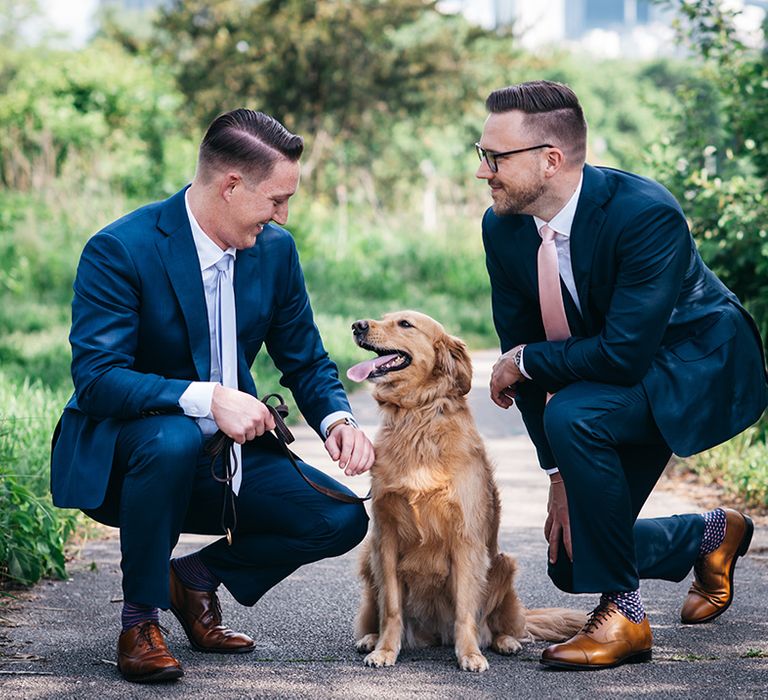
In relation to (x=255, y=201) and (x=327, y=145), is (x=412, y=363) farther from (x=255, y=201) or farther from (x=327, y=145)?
(x=327, y=145)

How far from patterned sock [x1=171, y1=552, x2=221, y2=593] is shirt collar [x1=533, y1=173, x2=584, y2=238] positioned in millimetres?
1734

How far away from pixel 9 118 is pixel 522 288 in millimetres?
18764

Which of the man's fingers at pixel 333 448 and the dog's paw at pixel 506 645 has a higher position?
the man's fingers at pixel 333 448

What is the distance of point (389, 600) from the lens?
4.30 meters

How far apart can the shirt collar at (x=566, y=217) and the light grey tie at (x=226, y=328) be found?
3.83ft

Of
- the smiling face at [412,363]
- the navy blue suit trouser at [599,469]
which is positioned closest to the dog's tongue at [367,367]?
the smiling face at [412,363]

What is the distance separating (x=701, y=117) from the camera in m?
9.97

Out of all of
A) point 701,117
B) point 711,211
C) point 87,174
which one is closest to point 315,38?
point 87,174

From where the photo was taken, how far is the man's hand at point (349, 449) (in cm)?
423

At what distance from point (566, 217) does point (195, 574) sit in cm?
182

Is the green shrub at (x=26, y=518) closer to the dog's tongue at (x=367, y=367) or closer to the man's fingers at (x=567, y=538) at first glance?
the dog's tongue at (x=367, y=367)

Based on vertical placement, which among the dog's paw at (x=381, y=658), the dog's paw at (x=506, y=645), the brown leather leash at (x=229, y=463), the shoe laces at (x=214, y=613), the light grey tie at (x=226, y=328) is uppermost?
the light grey tie at (x=226, y=328)

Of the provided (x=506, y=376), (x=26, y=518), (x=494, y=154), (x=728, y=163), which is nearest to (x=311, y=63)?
(x=728, y=163)

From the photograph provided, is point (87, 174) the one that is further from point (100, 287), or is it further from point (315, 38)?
point (100, 287)
